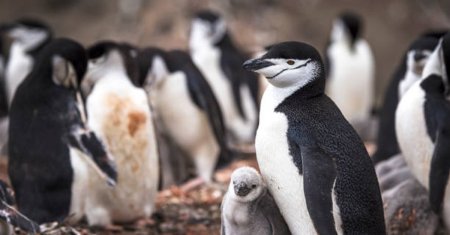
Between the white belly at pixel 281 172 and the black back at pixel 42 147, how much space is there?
1.31 metres

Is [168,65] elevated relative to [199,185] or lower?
elevated

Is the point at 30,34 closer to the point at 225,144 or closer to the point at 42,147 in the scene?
the point at 225,144

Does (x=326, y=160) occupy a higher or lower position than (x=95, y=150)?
higher

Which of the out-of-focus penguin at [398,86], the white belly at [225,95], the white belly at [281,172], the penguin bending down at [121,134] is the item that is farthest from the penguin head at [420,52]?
the white belly at [225,95]

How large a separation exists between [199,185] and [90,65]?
5.60 feet

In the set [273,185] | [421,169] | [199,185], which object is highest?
[273,185]

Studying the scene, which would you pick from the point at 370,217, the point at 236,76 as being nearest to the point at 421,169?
the point at 370,217

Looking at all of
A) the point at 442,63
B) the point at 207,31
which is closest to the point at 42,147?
the point at 442,63

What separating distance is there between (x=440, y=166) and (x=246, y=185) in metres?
1.18

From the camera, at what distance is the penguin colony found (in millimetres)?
4109

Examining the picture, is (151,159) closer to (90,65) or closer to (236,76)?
(90,65)

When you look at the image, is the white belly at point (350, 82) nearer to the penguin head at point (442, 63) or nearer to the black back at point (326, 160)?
the penguin head at point (442, 63)

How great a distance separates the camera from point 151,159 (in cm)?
582

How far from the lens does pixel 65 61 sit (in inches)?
207
